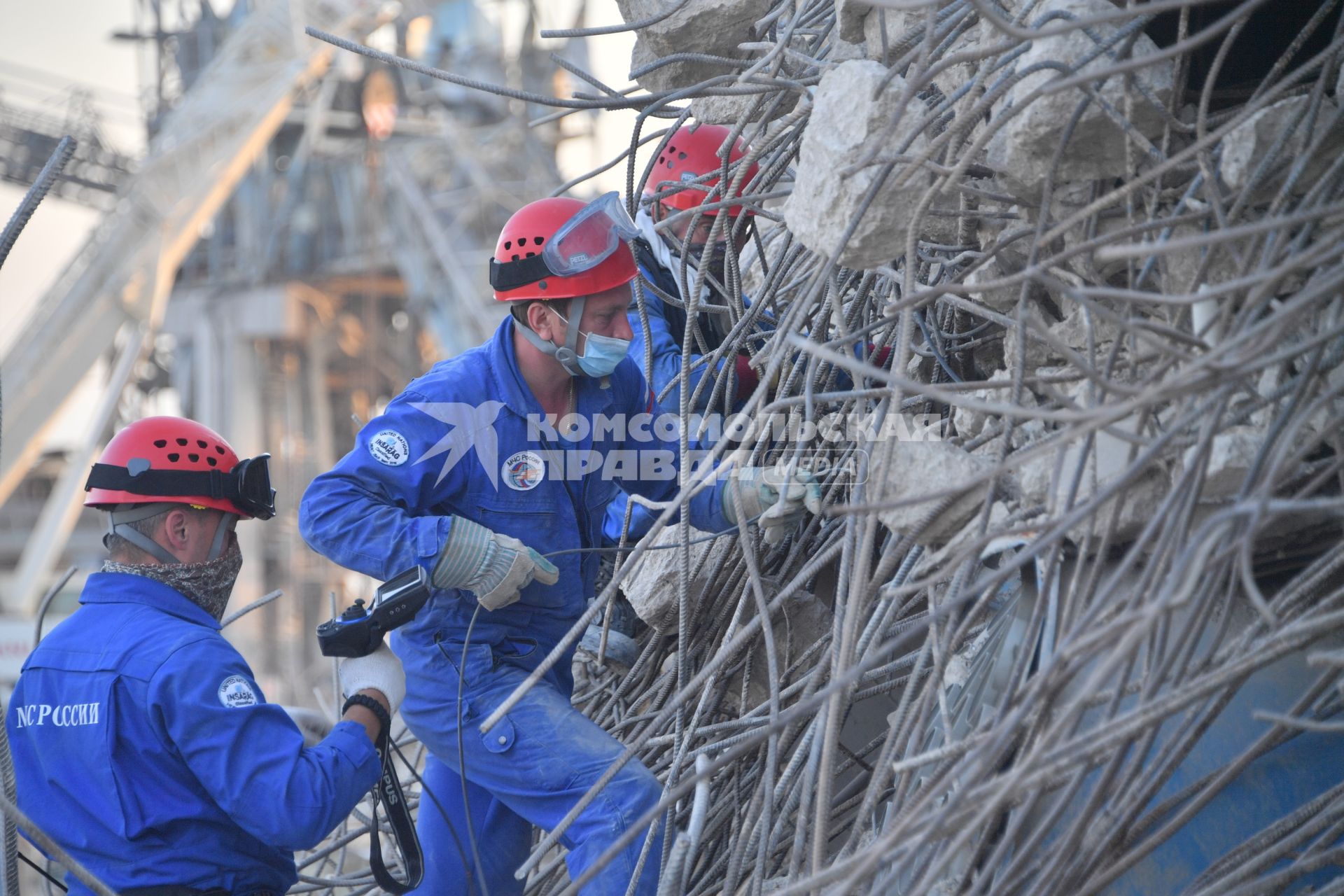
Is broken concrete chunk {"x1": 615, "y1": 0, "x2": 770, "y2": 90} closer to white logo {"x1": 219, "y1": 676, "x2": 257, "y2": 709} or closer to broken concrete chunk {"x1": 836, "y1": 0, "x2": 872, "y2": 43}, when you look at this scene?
broken concrete chunk {"x1": 836, "y1": 0, "x2": 872, "y2": 43}

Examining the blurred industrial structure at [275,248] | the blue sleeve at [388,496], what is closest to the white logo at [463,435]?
the blue sleeve at [388,496]

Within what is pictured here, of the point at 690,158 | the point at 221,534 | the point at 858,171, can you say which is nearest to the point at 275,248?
the point at 690,158

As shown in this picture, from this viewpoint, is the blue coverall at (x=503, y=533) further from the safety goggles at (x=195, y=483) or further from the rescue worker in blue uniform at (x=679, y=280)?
the rescue worker in blue uniform at (x=679, y=280)

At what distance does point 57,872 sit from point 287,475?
1694 centimetres

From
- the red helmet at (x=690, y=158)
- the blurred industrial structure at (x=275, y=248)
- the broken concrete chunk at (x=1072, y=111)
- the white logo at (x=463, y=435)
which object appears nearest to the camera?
the broken concrete chunk at (x=1072, y=111)

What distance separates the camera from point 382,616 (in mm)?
3010

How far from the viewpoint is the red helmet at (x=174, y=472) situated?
3.06 metres

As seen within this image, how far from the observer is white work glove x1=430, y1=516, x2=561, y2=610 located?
3059 mm

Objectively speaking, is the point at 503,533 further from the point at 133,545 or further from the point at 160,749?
the point at 160,749

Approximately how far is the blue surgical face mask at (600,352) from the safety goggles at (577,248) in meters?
0.13

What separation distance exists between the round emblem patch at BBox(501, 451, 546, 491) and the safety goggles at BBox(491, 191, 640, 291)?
0.45 meters

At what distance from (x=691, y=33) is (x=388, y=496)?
1539 millimetres

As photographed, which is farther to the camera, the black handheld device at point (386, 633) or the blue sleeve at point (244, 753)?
the black handheld device at point (386, 633)

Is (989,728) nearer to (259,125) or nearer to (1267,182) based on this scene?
(1267,182)
